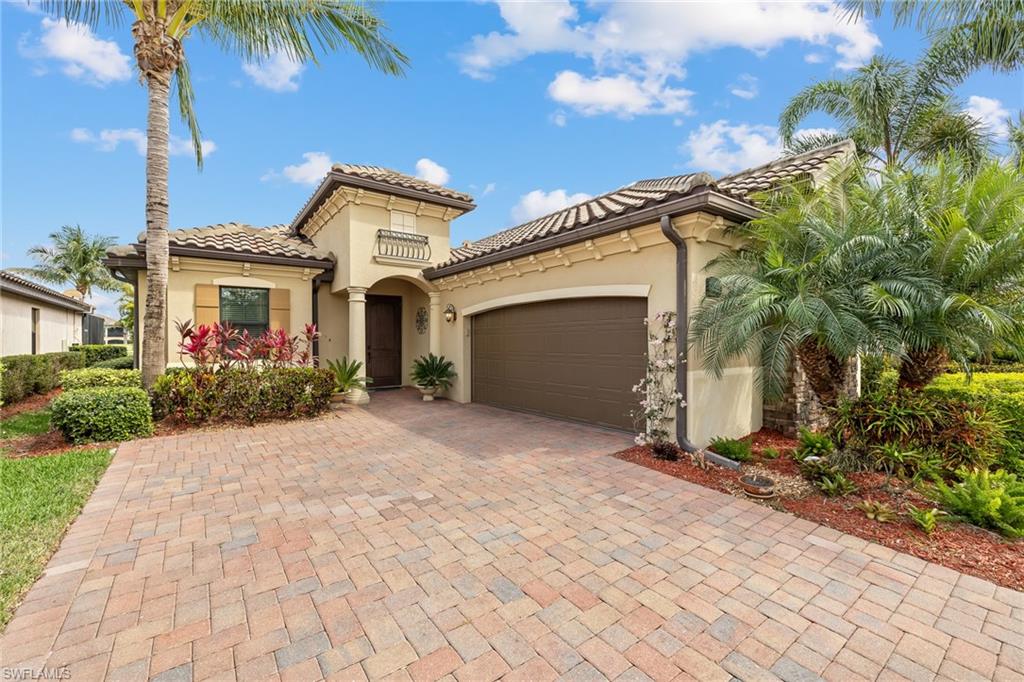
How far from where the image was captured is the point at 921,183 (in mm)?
5211

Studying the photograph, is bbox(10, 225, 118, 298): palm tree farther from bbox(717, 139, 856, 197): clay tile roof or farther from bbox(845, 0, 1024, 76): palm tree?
bbox(845, 0, 1024, 76): palm tree

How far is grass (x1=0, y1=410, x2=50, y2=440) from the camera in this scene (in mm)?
7307

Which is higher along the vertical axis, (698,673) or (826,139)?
(826,139)

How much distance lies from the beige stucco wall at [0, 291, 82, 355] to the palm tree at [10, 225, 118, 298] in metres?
11.8

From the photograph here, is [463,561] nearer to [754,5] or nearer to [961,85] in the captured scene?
[754,5]

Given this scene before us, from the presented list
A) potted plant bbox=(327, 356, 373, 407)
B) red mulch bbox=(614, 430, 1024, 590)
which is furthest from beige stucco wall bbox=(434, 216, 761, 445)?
potted plant bbox=(327, 356, 373, 407)

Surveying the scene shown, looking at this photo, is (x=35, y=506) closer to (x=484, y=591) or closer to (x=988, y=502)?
(x=484, y=591)

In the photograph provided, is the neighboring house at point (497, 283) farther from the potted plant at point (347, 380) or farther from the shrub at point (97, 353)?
the shrub at point (97, 353)

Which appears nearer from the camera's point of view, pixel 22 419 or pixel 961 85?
pixel 22 419

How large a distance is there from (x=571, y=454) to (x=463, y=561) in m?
3.13

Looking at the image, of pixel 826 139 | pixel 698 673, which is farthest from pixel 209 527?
pixel 826 139

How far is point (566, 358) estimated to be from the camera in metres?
8.36

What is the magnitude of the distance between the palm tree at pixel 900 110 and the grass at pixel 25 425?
20.5 m

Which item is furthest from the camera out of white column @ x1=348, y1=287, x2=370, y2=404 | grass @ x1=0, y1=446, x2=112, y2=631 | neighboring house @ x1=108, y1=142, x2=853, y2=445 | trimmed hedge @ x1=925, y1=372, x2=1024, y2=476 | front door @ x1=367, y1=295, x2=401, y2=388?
front door @ x1=367, y1=295, x2=401, y2=388
